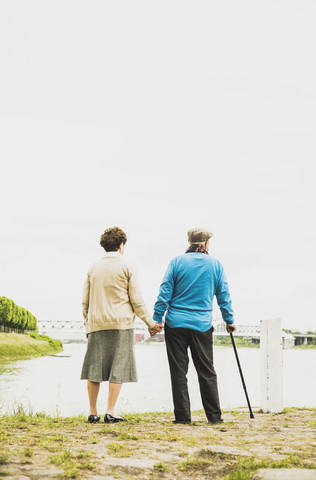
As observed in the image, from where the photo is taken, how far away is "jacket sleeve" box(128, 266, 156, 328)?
216 inches

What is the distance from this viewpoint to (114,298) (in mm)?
5516

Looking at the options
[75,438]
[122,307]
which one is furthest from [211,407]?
[75,438]

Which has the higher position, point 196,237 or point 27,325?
point 196,237

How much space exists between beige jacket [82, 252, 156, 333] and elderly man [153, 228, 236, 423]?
0.25 meters

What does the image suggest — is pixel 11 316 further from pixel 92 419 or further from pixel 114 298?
pixel 114 298

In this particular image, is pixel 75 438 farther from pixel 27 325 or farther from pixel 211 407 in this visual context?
pixel 27 325

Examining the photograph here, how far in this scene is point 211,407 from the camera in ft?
18.2

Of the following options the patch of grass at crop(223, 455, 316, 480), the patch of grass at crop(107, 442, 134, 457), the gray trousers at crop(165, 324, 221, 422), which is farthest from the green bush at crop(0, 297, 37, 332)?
the patch of grass at crop(223, 455, 316, 480)

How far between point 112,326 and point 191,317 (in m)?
0.85

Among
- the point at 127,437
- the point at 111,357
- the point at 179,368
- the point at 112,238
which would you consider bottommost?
the point at 127,437

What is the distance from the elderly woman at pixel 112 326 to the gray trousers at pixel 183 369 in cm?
27

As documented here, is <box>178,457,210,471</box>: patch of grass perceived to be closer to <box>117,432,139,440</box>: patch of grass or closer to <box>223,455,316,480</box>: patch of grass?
<box>223,455,316,480</box>: patch of grass

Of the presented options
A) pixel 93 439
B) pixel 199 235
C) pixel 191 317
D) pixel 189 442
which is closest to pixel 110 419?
pixel 93 439

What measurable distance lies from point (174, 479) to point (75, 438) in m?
1.43
